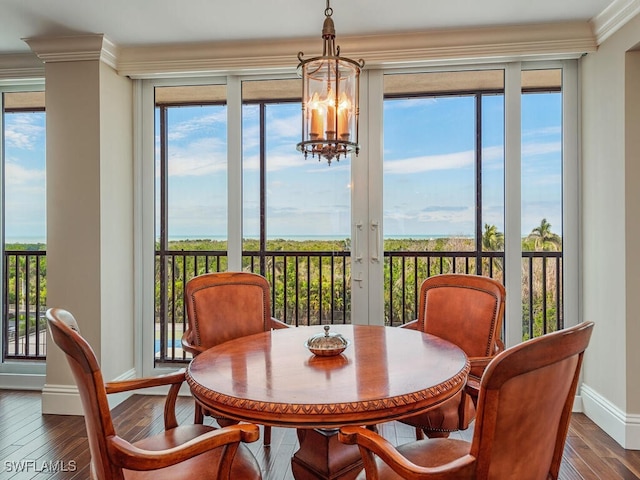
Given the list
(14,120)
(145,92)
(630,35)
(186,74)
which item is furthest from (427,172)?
(14,120)

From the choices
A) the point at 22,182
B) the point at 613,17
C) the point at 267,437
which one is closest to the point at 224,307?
the point at 267,437

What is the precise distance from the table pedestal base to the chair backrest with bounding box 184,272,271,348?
77cm

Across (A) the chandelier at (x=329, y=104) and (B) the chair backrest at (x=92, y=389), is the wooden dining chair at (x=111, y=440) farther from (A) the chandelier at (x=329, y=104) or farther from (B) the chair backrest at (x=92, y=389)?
(A) the chandelier at (x=329, y=104)

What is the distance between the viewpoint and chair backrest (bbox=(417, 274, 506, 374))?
2193 millimetres

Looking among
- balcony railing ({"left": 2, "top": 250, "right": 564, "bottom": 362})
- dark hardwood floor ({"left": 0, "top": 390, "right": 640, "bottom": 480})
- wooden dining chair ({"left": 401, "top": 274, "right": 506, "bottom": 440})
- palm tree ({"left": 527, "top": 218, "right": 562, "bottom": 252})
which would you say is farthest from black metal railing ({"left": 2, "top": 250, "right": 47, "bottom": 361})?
palm tree ({"left": 527, "top": 218, "right": 562, "bottom": 252})

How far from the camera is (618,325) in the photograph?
2596mm

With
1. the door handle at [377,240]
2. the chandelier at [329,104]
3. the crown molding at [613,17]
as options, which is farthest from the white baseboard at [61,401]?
the crown molding at [613,17]

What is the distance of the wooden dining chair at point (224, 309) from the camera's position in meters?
2.36

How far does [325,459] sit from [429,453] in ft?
1.90

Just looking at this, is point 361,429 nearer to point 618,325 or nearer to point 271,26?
point 618,325

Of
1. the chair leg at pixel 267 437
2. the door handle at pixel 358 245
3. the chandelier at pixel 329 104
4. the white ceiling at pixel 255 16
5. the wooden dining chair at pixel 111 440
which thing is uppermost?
the white ceiling at pixel 255 16

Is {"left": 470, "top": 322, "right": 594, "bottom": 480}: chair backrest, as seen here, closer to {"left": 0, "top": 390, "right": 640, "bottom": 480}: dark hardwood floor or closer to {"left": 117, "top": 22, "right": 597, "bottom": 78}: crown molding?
{"left": 0, "top": 390, "right": 640, "bottom": 480}: dark hardwood floor

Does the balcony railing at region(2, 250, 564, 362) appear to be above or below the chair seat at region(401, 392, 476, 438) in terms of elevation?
above

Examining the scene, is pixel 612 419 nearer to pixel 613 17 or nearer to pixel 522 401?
pixel 522 401
